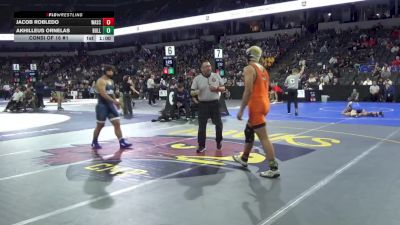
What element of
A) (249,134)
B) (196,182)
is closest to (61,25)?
(249,134)

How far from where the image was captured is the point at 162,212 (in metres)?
4.11

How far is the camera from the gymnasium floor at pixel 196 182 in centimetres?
399

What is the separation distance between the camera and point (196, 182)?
5258 mm

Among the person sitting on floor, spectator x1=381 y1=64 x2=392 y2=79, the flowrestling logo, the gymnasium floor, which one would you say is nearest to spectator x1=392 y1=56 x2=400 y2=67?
spectator x1=381 y1=64 x2=392 y2=79

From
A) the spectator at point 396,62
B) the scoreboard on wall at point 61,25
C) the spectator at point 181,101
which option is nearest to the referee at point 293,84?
the spectator at point 181,101

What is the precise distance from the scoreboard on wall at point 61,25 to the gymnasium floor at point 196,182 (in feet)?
39.1

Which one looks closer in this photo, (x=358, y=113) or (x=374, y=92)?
(x=358, y=113)

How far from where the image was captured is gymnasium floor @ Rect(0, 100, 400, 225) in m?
3.99

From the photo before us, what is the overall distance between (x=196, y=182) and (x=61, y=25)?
1688cm

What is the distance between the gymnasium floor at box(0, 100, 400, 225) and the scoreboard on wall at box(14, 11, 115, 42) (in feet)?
39.1

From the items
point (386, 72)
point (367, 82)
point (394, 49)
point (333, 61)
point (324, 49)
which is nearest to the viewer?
point (386, 72)

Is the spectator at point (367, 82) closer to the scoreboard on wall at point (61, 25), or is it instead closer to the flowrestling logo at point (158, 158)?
the scoreboard on wall at point (61, 25)

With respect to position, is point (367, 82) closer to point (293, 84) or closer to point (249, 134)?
point (293, 84)

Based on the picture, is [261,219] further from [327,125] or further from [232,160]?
[327,125]
